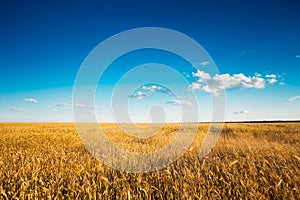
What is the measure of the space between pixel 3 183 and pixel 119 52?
20.8 feet

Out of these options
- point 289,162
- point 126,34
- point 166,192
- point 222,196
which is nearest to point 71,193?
point 166,192

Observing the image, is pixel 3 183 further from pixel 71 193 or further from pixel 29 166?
pixel 71 193

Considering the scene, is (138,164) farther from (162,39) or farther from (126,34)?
(162,39)

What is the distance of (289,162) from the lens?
6324 mm

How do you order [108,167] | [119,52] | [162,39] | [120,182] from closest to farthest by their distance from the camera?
[120,182], [108,167], [119,52], [162,39]

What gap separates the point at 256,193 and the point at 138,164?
9.69ft

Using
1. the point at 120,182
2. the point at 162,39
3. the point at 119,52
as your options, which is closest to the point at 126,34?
the point at 119,52

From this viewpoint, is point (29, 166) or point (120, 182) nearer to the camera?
point (120, 182)

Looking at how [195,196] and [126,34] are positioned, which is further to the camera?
Result: [126,34]

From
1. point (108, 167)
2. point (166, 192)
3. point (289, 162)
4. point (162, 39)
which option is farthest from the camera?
point (162, 39)

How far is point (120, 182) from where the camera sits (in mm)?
4414

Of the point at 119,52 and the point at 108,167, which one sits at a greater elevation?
the point at 119,52

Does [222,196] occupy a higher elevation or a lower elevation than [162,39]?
lower

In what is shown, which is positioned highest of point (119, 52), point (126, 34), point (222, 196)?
point (126, 34)
